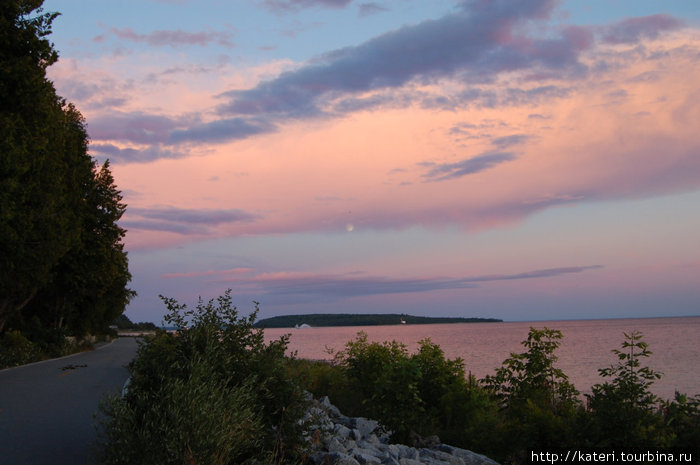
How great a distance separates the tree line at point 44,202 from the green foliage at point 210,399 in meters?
11.8

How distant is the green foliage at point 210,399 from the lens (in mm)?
6703

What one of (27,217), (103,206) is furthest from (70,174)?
(27,217)

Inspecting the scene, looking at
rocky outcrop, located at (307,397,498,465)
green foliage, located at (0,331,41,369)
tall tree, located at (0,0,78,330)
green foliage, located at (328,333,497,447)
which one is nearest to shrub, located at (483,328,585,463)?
green foliage, located at (328,333,497,447)

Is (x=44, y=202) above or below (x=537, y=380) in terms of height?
above

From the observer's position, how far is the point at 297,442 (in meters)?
8.20

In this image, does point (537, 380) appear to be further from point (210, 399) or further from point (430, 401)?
point (210, 399)

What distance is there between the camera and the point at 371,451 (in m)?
9.06

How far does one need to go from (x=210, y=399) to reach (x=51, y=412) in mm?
7133

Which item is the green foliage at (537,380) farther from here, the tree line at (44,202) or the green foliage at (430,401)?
the tree line at (44,202)

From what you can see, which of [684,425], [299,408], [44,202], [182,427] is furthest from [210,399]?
[44,202]

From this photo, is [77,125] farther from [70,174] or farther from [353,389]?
[353,389]

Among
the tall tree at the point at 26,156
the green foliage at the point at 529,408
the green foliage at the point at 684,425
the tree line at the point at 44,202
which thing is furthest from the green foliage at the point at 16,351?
the green foliage at the point at 684,425

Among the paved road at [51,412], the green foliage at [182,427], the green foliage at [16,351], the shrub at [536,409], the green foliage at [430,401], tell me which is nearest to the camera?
the green foliage at [182,427]

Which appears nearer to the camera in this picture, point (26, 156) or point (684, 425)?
point (684, 425)
